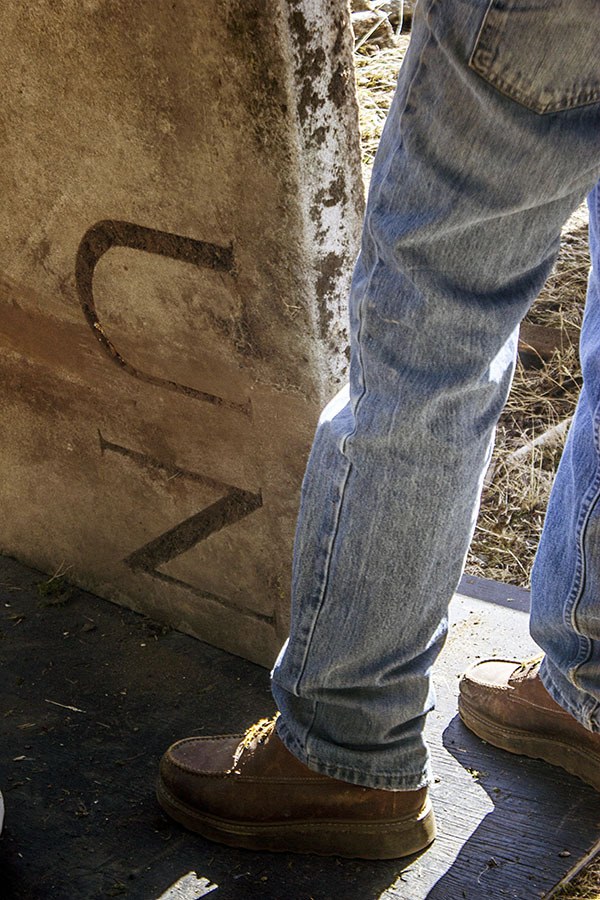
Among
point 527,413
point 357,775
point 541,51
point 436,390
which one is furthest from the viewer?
point 527,413

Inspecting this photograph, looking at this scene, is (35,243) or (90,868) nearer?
(90,868)

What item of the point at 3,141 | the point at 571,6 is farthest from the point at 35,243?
the point at 571,6

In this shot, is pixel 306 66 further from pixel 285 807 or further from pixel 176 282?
pixel 285 807

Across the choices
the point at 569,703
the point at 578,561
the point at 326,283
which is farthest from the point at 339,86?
the point at 569,703

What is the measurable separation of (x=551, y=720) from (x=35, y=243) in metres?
1.32

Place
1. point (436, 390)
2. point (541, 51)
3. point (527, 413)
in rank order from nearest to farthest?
point (541, 51)
point (436, 390)
point (527, 413)

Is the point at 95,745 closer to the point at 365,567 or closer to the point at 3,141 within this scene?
the point at 365,567

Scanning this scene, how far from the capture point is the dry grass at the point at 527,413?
2773mm

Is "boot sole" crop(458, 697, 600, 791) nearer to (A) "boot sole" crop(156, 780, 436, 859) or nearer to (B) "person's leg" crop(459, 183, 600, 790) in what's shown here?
(B) "person's leg" crop(459, 183, 600, 790)

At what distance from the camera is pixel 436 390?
1302 mm

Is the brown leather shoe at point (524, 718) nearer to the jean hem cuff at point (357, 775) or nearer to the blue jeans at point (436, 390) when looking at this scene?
the blue jeans at point (436, 390)

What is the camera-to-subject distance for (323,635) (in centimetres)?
146

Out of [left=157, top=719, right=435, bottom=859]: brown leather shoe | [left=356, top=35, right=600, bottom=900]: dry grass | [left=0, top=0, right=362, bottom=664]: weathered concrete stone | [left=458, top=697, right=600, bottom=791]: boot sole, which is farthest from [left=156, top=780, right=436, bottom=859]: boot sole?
[left=356, top=35, right=600, bottom=900]: dry grass

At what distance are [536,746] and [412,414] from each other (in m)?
0.83
